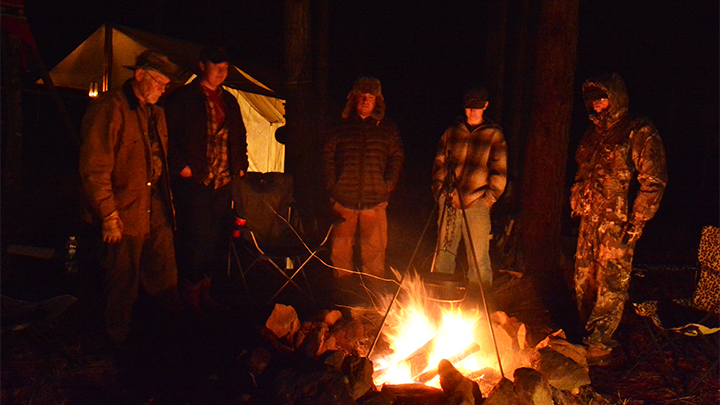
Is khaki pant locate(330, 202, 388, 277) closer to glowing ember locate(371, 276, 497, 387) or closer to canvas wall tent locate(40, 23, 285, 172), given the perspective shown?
glowing ember locate(371, 276, 497, 387)

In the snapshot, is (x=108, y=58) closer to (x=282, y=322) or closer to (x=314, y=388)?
(x=282, y=322)

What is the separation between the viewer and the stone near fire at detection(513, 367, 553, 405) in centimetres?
325

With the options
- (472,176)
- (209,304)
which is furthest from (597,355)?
(209,304)

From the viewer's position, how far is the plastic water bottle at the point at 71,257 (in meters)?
4.86

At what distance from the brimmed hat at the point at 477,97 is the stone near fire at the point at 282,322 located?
256 cm

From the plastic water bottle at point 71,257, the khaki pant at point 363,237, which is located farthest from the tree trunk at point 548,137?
the plastic water bottle at point 71,257

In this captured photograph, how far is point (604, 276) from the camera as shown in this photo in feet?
13.5

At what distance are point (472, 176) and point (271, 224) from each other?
2215mm

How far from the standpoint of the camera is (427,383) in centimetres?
369

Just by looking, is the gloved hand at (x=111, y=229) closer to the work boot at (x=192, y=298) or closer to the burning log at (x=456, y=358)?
the work boot at (x=192, y=298)

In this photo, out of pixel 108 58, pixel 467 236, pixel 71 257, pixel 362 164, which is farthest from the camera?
pixel 108 58

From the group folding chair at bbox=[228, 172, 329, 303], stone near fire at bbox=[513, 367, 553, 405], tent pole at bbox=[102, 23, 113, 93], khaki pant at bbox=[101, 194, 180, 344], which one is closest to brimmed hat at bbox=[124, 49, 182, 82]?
khaki pant at bbox=[101, 194, 180, 344]

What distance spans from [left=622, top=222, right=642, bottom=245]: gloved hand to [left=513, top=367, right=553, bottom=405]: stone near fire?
1410mm

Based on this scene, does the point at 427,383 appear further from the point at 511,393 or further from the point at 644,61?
the point at 644,61
